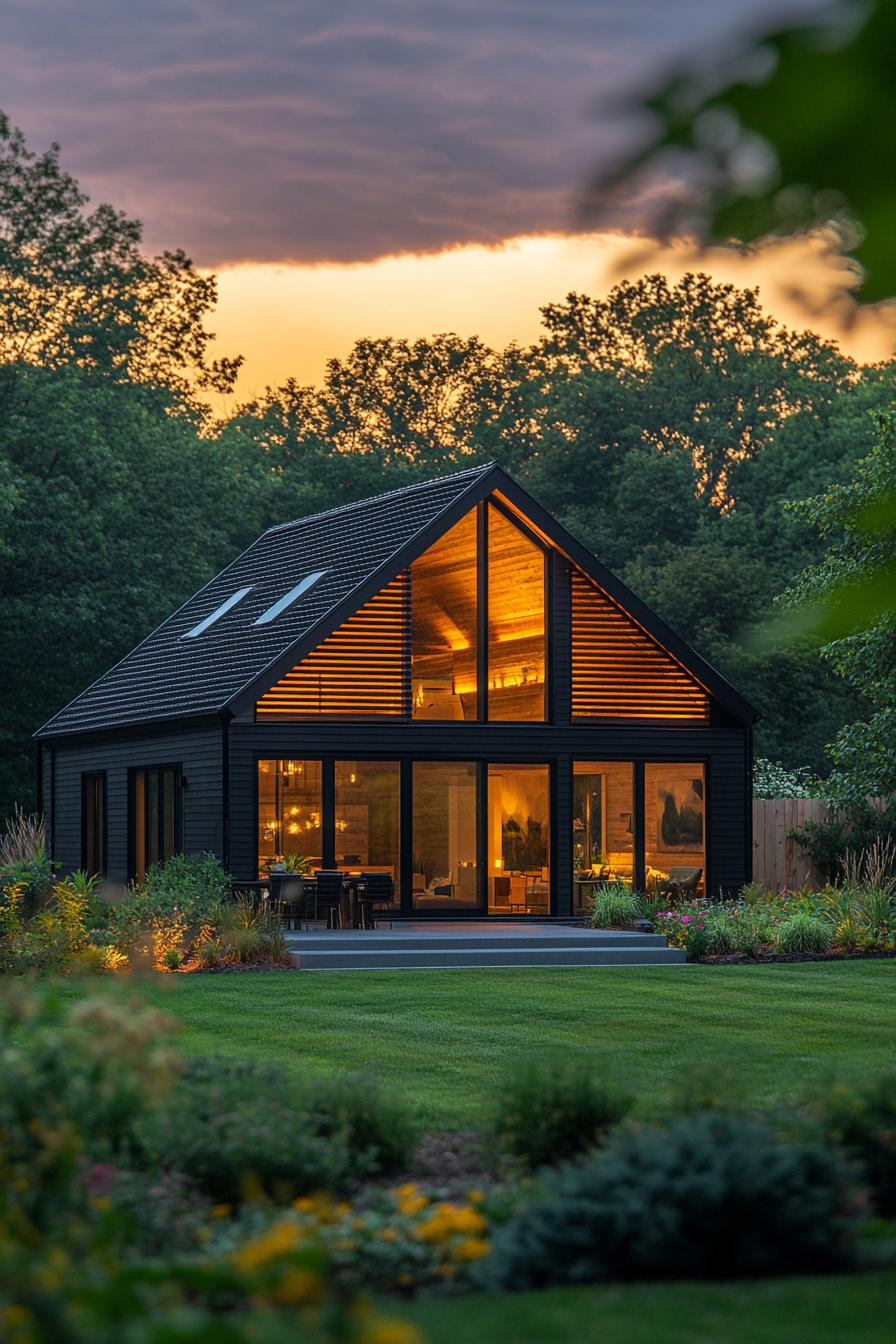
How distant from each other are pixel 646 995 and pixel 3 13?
402 inches

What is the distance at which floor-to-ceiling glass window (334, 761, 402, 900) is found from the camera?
2544 centimetres

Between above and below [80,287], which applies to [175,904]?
below

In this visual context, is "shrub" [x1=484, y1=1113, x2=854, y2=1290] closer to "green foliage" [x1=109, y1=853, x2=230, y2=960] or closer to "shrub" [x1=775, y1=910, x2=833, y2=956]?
"green foliage" [x1=109, y1=853, x2=230, y2=960]

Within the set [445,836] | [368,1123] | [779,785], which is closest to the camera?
[368,1123]

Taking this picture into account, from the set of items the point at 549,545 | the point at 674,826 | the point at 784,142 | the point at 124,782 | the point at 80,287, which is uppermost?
the point at 80,287

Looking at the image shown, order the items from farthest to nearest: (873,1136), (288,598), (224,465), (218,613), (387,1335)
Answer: (224,465) → (218,613) → (288,598) → (873,1136) → (387,1335)

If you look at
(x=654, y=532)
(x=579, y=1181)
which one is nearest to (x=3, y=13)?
(x=579, y=1181)

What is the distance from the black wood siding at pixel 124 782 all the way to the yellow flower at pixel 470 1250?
18818 mm

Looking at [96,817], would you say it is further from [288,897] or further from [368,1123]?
[368,1123]

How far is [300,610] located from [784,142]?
82.6 ft

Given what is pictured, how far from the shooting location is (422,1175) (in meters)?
7.98

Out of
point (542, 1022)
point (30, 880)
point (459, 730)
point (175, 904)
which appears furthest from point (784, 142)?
point (459, 730)

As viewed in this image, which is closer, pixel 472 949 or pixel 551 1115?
pixel 551 1115

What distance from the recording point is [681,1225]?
238 inches
